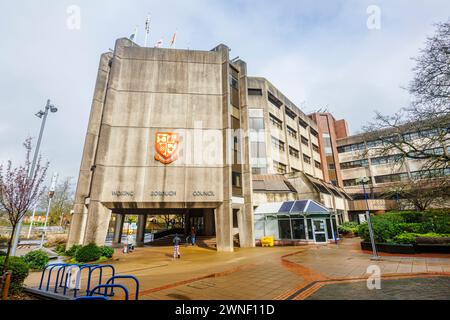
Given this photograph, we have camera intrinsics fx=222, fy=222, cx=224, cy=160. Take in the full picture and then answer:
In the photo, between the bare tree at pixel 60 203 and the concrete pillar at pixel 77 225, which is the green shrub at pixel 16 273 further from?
the bare tree at pixel 60 203

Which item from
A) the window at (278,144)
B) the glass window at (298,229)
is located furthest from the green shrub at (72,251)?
the window at (278,144)

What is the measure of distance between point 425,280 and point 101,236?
20.9m

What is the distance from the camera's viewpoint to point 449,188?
1491 cm

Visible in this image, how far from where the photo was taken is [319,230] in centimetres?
2238

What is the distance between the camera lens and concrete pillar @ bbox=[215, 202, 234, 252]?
20.0 metres

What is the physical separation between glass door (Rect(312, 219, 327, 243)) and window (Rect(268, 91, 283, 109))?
72.9 ft

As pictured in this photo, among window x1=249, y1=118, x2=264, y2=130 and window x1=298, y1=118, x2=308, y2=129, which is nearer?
window x1=249, y1=118, x2=264, y2=130

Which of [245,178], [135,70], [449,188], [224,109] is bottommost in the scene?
[449,188]

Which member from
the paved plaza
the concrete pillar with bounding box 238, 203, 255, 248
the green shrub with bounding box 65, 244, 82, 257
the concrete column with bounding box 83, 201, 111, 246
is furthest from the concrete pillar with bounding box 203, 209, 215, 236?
the paved plaza

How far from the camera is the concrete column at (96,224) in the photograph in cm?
1848

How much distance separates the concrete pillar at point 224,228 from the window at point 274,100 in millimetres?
23013

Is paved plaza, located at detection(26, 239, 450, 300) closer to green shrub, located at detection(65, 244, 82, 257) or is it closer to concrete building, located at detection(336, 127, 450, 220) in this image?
green shrub, located at detection(65, 244, 82, 257)
